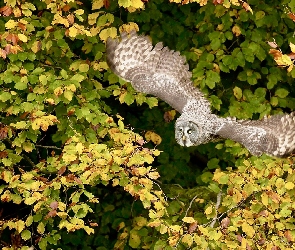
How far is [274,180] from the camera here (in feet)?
14.0

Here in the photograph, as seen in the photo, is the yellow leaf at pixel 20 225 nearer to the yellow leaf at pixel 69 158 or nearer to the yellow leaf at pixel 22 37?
the yellow leaf at pixel 69 158

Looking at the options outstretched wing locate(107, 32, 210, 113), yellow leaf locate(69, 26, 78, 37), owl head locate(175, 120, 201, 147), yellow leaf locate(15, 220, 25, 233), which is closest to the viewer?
yellow leaf locate(69, 26, 78, 37)

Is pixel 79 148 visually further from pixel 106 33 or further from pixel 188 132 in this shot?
pixel 188 132

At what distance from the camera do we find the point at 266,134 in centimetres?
468

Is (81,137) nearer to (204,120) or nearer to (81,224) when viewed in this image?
(81,224)

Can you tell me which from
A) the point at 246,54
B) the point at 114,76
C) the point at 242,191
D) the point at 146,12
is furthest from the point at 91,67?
the point at 242,191

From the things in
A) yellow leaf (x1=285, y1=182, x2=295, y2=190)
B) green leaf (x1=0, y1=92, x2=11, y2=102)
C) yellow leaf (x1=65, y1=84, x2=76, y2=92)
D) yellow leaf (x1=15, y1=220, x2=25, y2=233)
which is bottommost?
yellow leaf (x1=15, y1=220, x2=25, y2=233)

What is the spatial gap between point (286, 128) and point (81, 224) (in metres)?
1.95

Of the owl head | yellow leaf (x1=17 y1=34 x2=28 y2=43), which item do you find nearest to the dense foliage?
yellow leaf (x1=17 y1=34 x2=28 y2=43)

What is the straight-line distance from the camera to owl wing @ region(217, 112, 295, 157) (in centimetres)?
461

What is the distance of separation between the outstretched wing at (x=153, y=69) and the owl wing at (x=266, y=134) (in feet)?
1.23

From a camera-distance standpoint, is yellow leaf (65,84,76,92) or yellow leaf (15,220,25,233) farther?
yellow leaf (15,220,25,233)

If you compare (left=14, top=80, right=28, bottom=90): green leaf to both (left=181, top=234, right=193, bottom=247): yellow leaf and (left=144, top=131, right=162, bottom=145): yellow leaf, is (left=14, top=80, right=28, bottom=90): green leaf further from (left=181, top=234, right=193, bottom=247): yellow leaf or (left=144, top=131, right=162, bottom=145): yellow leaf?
(left=144, top=131, right=162, bottom=145): yellow leaf

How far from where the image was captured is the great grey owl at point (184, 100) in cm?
470
